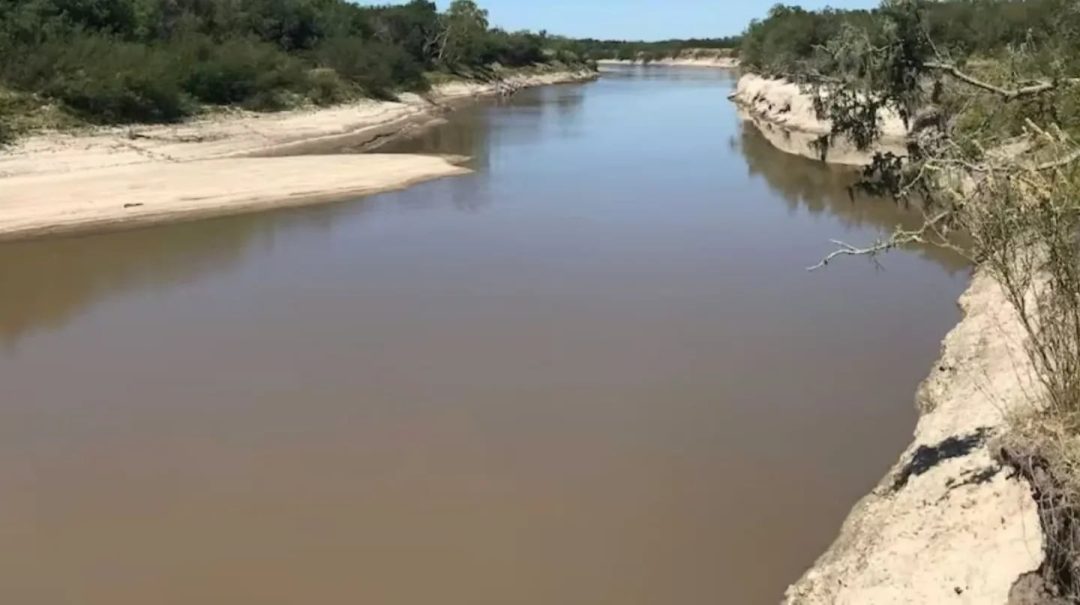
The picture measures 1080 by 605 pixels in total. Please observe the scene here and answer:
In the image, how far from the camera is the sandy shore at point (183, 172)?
19078 millimetres

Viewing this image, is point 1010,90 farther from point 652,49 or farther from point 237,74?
point 652,49

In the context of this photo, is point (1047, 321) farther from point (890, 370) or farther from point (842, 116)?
point (890, 370)

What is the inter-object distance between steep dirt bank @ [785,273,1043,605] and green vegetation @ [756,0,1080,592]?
1.29 feet

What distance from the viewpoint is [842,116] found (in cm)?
758

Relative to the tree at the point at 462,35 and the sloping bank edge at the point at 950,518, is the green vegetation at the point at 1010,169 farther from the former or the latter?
the tree at the point at 462,35

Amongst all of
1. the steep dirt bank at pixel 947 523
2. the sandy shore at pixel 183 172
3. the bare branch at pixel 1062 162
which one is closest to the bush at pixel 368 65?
the sandy shore at pixel 183 172

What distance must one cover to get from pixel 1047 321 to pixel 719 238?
43.7 ft

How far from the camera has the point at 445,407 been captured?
31.4ft

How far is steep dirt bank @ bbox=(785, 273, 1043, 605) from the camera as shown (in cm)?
503

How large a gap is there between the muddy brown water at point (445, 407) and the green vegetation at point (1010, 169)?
2400 millimetres

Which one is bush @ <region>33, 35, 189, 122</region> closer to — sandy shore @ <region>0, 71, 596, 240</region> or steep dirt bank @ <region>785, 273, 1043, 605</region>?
sandy shore @ <region>0, 71, 596, 240</region>

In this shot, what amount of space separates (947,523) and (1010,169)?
85.6 inches

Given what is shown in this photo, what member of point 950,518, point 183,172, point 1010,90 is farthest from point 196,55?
point 950,518

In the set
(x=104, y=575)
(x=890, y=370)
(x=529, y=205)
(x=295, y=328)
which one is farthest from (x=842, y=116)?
(x=529, y=205)
